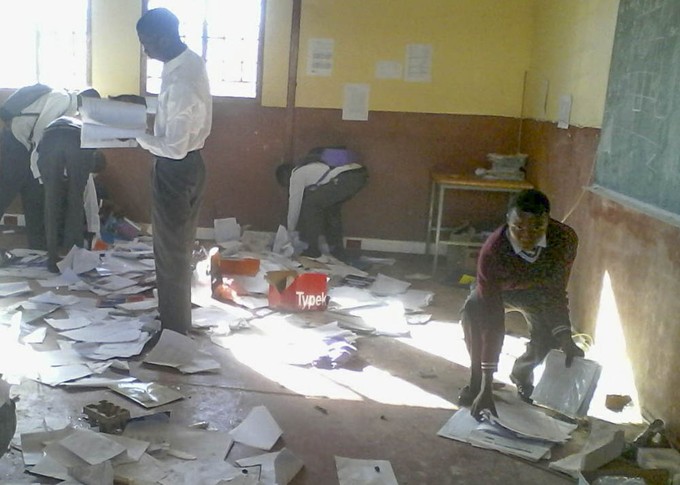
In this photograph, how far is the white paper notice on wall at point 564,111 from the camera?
17.0 ft

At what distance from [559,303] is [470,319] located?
43cm

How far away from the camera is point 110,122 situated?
12.9 ft

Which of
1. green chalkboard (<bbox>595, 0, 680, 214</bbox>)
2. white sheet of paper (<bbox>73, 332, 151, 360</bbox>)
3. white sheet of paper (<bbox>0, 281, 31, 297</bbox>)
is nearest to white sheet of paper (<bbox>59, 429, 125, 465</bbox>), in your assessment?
white sheet of paper (<bbox>73, 332, 151, 360</bbox>)

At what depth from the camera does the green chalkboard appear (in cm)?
343

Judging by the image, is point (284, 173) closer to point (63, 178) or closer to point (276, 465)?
point (63, 178)

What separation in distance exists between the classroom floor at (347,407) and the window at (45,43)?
11.9ft

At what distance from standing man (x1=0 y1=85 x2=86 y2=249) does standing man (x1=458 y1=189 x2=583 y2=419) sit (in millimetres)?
3630

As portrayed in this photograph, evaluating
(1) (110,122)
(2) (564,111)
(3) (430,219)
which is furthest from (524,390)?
(3) (430,219)

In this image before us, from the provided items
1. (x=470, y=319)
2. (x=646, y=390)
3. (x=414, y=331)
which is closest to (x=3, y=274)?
(x=414, y=331)

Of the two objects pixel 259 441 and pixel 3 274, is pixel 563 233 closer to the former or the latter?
pixel 259 441

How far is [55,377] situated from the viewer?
357 centimetres

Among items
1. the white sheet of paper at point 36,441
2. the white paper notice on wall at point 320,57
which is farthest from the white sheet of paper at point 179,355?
the white paper notice on wall at point 320,57

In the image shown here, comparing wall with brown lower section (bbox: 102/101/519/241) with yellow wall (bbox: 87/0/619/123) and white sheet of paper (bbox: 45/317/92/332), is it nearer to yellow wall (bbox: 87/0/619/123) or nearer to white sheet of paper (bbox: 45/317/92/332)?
yellow wall (bbox: 87/0/619/123)

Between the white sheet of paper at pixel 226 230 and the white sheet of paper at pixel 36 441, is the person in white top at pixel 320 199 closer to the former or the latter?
the white sheet of paper at pixel 226 230
